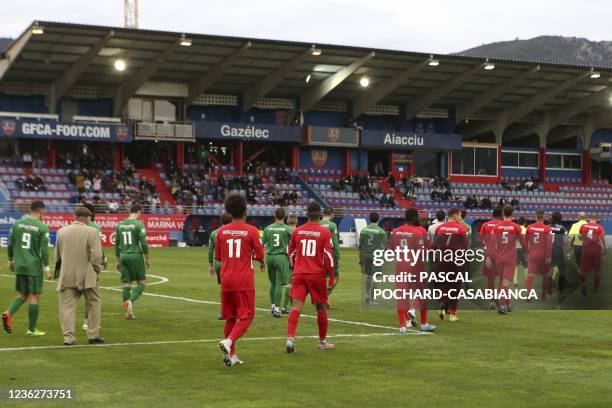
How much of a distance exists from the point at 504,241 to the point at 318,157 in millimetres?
48844

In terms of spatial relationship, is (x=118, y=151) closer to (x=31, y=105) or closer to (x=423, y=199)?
(x=31, y=105)

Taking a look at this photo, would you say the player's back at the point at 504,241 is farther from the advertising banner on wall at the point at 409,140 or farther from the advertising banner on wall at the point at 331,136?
the advertising banner on wall at the point at 409,140

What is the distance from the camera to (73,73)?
189 feet

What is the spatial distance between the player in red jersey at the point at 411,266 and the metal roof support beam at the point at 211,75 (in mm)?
39975

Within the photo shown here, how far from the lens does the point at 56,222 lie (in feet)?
167

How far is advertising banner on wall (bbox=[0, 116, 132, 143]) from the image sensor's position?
57.0 metres

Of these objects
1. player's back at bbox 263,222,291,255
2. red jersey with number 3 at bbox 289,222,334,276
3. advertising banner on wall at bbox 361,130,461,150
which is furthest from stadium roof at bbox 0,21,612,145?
red jersey with number 3 at bbox 289,222,334,276

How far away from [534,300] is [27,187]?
125 ft

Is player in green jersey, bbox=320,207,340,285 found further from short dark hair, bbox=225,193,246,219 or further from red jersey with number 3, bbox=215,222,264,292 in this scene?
short dark hair, bbox=225,193,246,219

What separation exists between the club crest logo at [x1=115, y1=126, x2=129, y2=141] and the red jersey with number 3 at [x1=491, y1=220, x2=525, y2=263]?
137 ft

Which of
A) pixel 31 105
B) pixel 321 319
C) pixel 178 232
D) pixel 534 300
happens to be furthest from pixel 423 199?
pixel 321 319

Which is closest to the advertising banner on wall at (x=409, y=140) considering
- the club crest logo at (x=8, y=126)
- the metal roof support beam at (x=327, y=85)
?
the metal roof support beam at (x=327, y=85)

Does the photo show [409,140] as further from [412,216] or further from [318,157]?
[412,216]

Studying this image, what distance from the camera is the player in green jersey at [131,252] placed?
1925 cm
